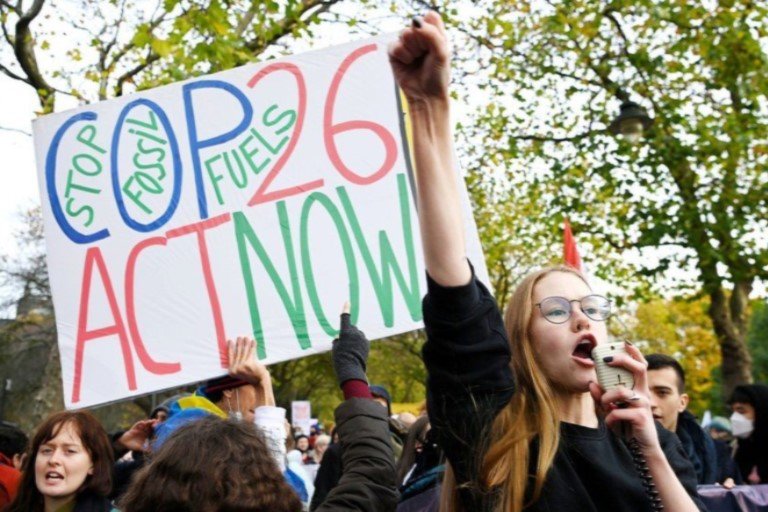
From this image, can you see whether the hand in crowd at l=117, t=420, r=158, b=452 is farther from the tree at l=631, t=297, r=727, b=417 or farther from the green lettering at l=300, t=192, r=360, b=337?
the tree at l=631, t=297, r=727, b=417

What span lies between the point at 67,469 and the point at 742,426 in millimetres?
4264

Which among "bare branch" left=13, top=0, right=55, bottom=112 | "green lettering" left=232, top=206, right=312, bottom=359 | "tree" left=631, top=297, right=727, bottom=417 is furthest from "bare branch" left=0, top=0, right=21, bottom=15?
"tree" left=631, top=297, right=727, bottom=417

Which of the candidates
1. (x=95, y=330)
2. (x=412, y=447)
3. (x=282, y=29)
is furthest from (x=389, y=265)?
(x=282, y=29)

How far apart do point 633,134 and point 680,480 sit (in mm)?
10740

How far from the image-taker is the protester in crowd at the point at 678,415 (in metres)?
4.61

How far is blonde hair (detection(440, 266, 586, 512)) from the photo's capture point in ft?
6.60

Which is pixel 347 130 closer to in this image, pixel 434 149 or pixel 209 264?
pixel 209 264

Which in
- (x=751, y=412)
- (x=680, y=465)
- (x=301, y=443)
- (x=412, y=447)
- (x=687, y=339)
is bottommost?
(x=687, y=339)

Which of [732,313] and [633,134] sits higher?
[633,134]

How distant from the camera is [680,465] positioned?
220 cm

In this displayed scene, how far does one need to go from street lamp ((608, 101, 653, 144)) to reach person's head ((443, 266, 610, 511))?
34.2 feet

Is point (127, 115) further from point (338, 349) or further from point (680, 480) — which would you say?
point (680, 480)

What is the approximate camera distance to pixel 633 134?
12.4 metres

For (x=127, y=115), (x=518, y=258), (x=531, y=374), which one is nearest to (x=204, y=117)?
(x=127, y=115)
